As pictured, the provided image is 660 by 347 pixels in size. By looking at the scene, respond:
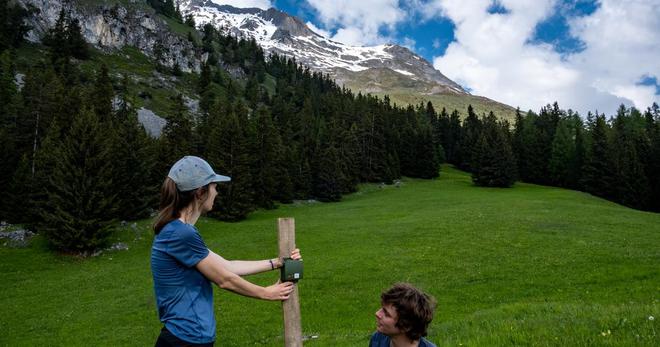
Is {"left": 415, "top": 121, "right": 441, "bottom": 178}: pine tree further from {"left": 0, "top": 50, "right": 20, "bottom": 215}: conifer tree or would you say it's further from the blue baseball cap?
the blue baseball cap

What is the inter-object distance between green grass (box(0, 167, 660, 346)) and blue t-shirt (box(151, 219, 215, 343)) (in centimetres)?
632

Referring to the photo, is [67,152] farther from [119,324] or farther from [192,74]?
[192,74]

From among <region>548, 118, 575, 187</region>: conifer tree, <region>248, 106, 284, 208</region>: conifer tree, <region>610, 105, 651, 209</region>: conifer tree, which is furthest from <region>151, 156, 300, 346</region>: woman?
<region>548, 118, 575, 187</region>: conifer tree

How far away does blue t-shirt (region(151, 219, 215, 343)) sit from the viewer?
4.29 m

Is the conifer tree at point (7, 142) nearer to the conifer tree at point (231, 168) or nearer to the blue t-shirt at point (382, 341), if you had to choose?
the conifer tree at point (231, 168)

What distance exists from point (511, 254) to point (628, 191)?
210 ft

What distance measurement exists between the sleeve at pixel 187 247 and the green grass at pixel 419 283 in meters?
6.66

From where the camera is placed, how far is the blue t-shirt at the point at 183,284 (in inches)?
169

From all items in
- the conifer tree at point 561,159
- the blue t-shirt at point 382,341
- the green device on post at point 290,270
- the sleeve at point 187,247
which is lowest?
the blue t-shirt at point 382,341

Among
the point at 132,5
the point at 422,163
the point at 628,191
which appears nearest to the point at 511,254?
the point at 628,191

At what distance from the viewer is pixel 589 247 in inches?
1077

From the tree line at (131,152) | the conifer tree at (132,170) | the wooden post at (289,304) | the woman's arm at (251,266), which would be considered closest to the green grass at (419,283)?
the wooden post at (289,304)

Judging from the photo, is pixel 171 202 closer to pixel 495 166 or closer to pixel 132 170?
pixel 132 170

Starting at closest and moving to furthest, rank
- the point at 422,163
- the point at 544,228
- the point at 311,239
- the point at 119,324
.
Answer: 1. the point at 119,324
2. the point at 544,228
3. the point at 311,239
4. the point at 422,163
